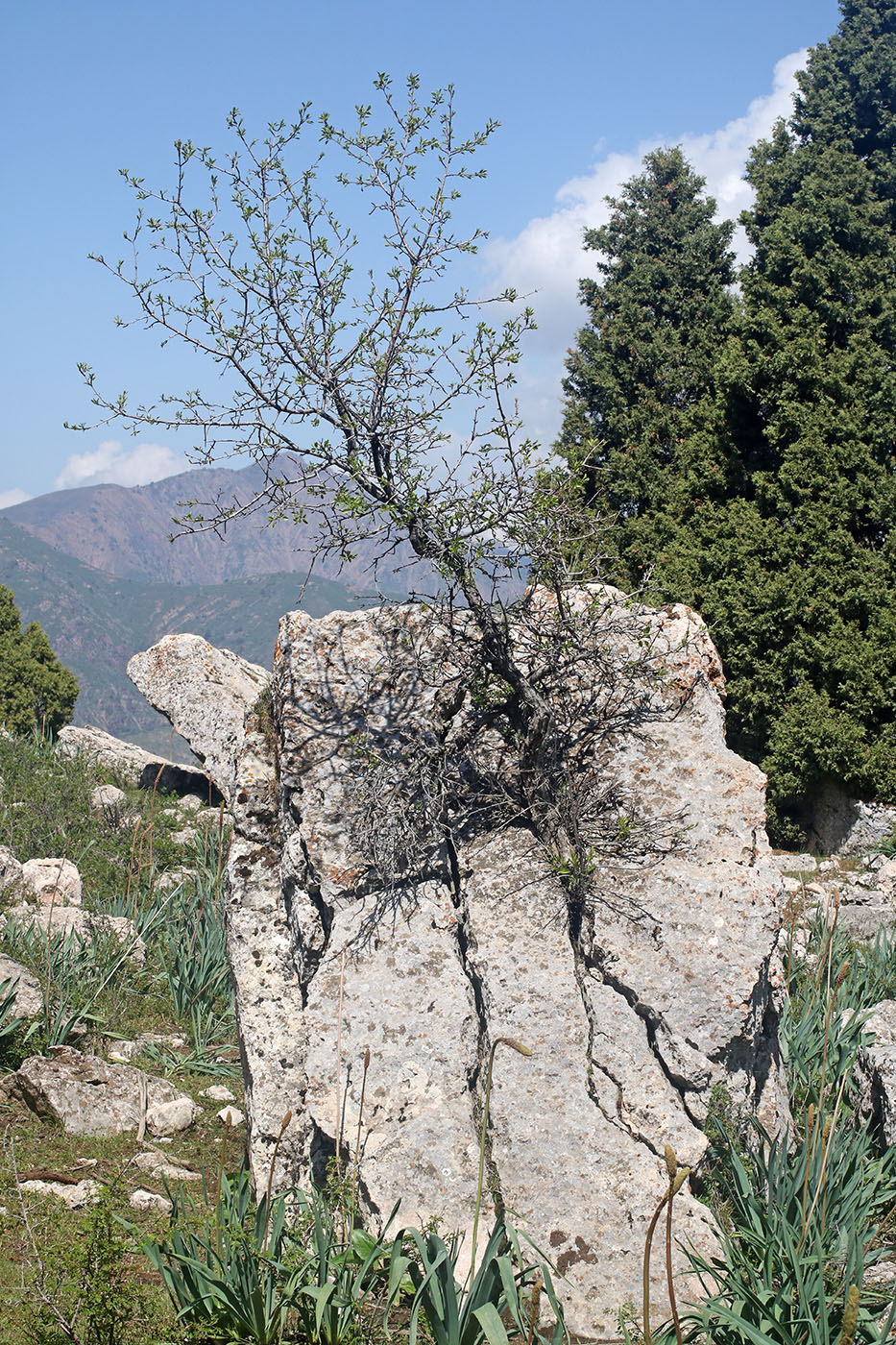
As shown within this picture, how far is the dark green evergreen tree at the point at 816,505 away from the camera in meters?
12.4

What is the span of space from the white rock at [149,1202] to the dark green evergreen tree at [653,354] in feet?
40.1

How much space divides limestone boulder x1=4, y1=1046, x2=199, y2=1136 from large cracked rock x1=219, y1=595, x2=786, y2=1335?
2.89 feet

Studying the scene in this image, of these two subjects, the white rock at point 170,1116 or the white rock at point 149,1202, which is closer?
the white rock at point 149,1202

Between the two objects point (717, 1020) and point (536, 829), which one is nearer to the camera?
point (717, 1020)

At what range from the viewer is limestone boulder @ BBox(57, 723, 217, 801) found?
12664 mm

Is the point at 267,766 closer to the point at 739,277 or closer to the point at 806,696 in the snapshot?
the point at 806,696

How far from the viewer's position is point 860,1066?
4.98m

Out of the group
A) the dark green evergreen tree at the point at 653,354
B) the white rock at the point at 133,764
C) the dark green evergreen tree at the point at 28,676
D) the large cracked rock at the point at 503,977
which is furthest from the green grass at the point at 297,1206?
the dark green evergreen tree at the point at 28,676

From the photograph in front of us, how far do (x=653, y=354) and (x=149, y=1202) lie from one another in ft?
53.4

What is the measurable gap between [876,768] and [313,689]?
30.7 ft

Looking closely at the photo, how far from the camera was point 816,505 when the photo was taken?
13.0 metres

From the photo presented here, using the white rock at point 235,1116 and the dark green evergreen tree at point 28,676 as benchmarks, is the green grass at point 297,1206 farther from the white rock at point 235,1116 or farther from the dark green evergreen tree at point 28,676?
the dark green evergreen tree at point 28,676

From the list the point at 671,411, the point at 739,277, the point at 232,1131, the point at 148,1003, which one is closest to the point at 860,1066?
the point at 232,1131

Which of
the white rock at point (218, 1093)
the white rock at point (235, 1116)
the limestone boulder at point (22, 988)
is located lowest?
the white rock at point (218, 1093)
